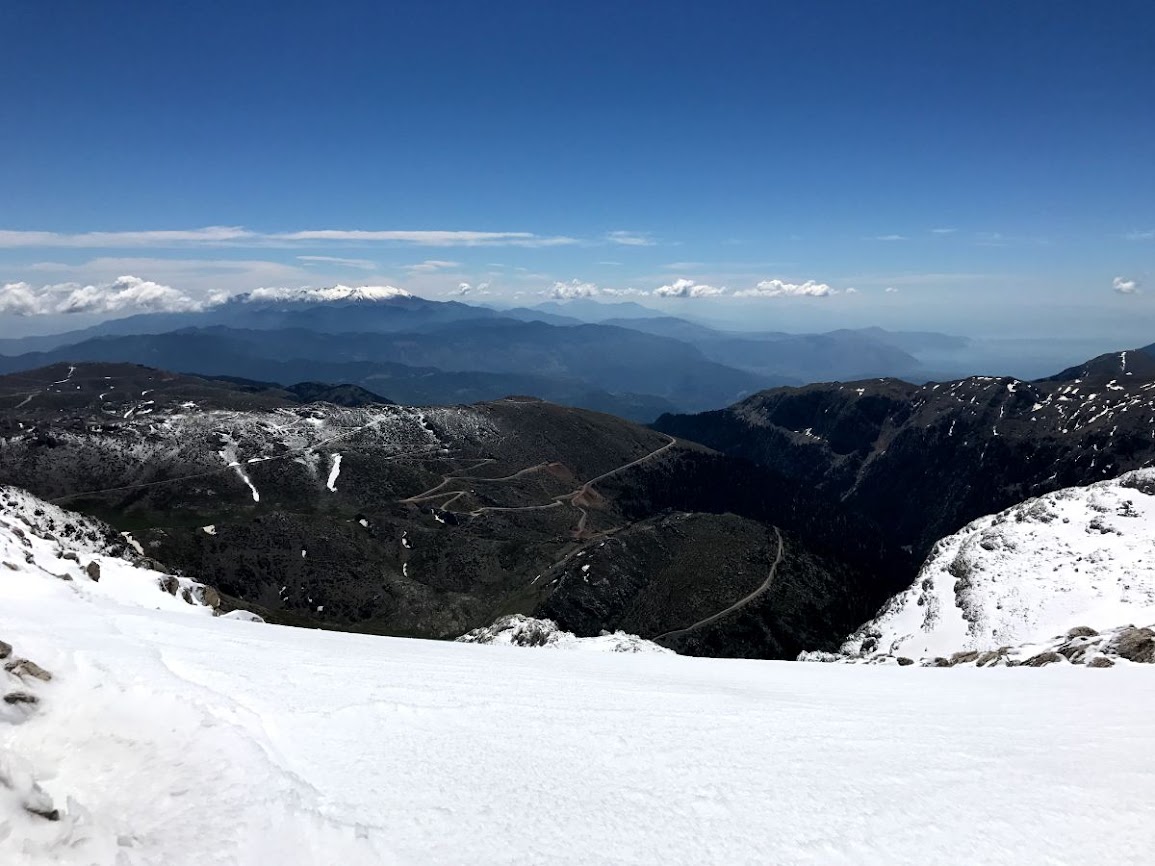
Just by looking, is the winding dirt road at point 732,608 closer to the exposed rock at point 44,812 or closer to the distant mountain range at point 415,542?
the distant mountain range at point 415,542

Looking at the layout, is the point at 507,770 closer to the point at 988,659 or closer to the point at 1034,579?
the point at 988,659

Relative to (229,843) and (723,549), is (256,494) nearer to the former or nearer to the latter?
→ (723,549)

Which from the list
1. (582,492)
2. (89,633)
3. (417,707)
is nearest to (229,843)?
(417,707)

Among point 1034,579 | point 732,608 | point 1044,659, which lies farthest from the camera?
point 732,608

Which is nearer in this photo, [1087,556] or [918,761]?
[918,761]

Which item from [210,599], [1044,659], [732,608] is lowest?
[732,608]

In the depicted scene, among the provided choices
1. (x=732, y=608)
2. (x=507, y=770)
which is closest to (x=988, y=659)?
(x=507, y=770)

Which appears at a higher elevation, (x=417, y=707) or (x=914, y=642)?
(x=417, y=707)
